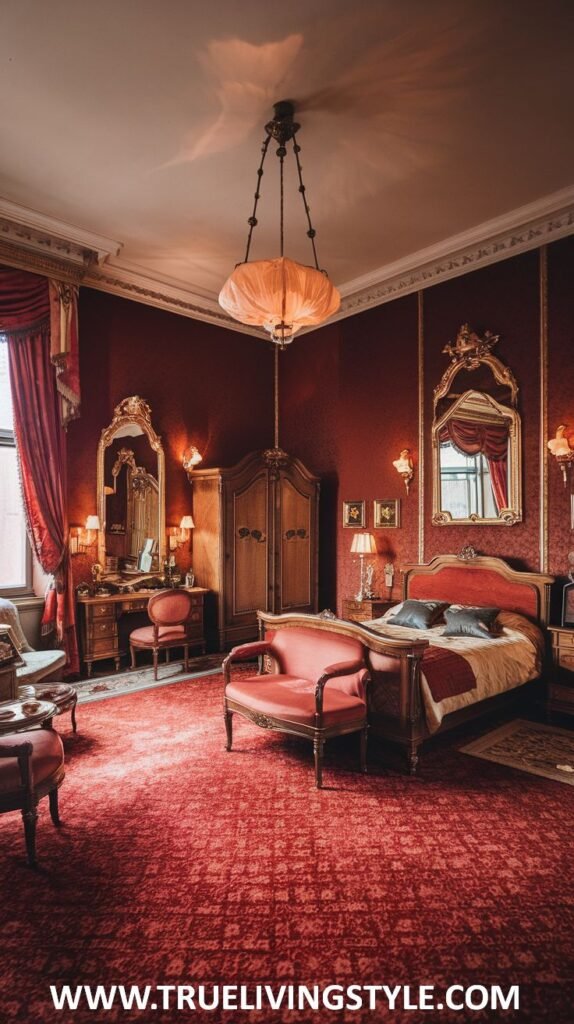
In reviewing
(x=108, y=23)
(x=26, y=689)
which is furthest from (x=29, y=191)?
(x=26, y=689)

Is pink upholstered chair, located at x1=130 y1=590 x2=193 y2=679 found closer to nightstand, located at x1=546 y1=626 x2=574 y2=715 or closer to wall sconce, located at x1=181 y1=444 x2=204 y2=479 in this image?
wall sconce, located at x1=181 y1=444 x2=204 y2=479

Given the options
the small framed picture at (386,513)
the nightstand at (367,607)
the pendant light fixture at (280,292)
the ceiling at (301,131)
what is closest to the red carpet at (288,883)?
the nightstand at (367,607)

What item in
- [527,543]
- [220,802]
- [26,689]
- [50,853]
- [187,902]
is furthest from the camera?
[527,543]

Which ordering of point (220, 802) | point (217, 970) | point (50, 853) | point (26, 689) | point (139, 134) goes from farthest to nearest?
point (139, 134)
point (26, 689)
point (220, 802)
point (50, 853)
point (217, 970)

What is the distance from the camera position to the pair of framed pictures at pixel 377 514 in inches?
240

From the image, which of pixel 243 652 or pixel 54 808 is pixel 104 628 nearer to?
pixel 243 652

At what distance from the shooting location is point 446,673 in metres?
3.59

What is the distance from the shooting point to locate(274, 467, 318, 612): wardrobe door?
257 inches

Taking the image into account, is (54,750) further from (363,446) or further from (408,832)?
(363,446)

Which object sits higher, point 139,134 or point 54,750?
point 139,134

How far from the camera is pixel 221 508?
609cm

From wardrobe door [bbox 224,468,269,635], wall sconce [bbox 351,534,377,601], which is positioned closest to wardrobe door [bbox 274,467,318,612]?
wardrobe door [bbox 224,468,269,635]

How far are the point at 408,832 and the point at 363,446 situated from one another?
4404mm

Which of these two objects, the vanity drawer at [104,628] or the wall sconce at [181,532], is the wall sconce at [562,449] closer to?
the wall sconce at [181,532]
